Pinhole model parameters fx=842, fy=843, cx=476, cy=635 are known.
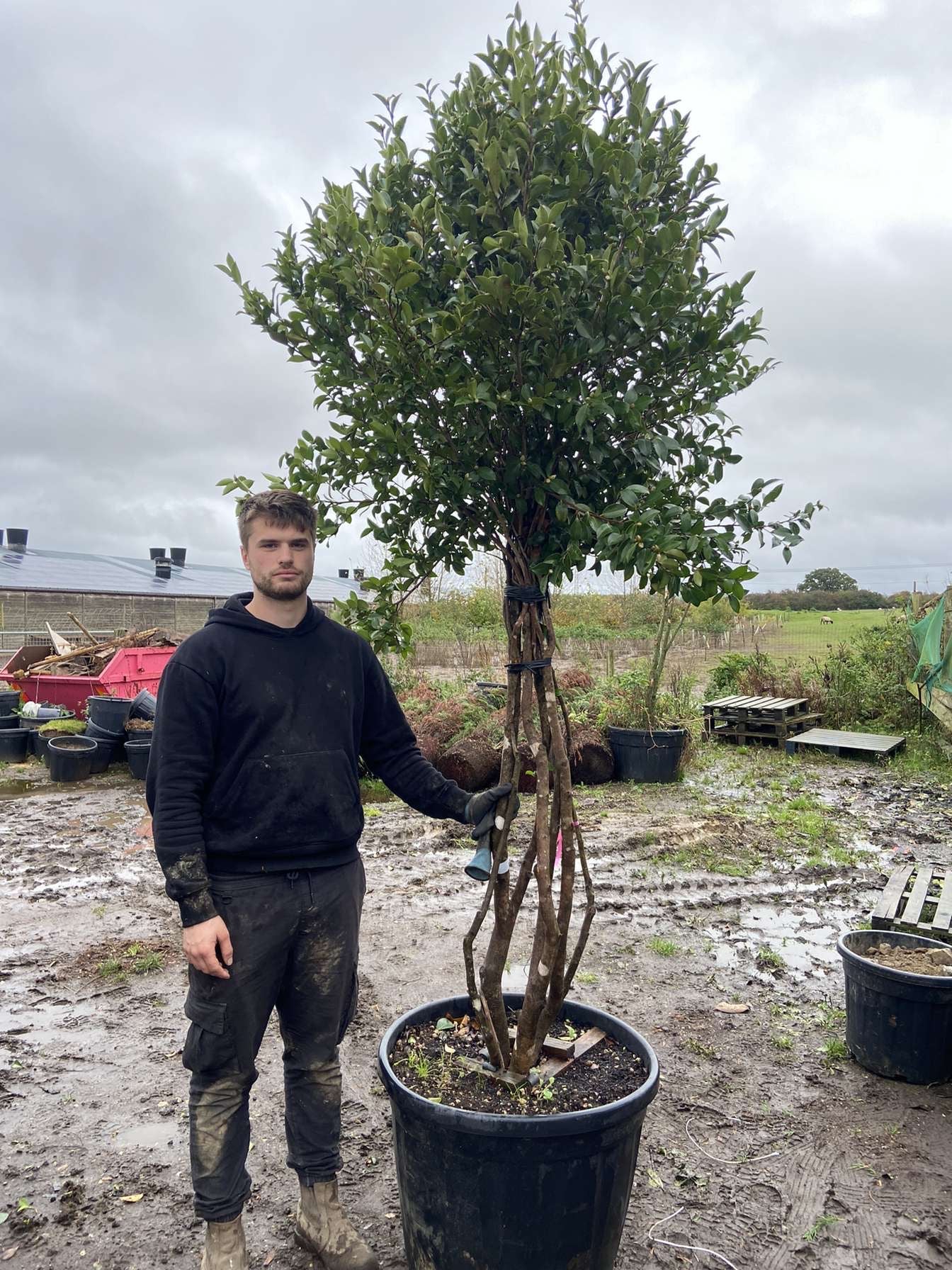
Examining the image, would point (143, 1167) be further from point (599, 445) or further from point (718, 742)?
point (718, 742)

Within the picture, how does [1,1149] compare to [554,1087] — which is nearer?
[554,1087]

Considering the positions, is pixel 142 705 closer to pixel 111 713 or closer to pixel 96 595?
pixel 111 713

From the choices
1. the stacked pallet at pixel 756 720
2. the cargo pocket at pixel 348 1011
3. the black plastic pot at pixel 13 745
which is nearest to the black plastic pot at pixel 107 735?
the black plastic pot at pixel 13 745

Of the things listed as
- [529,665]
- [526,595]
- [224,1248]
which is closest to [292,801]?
[529,665]

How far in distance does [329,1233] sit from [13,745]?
10900 millimetres

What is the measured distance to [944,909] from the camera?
448cm

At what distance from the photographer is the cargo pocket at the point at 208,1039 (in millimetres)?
2387

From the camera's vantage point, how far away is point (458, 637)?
19531 mm

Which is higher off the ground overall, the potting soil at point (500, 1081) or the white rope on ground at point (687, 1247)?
the potting soil at point (500, 1081)

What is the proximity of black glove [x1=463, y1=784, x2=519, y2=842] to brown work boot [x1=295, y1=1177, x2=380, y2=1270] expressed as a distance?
1.20 m

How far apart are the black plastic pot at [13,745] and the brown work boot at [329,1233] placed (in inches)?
420

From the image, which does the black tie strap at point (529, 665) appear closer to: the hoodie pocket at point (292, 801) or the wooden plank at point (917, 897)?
the hoodie pocket at point (292, 801)

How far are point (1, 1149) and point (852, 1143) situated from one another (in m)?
3.25

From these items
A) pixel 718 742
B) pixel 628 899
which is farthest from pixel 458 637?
pixel 628 899
